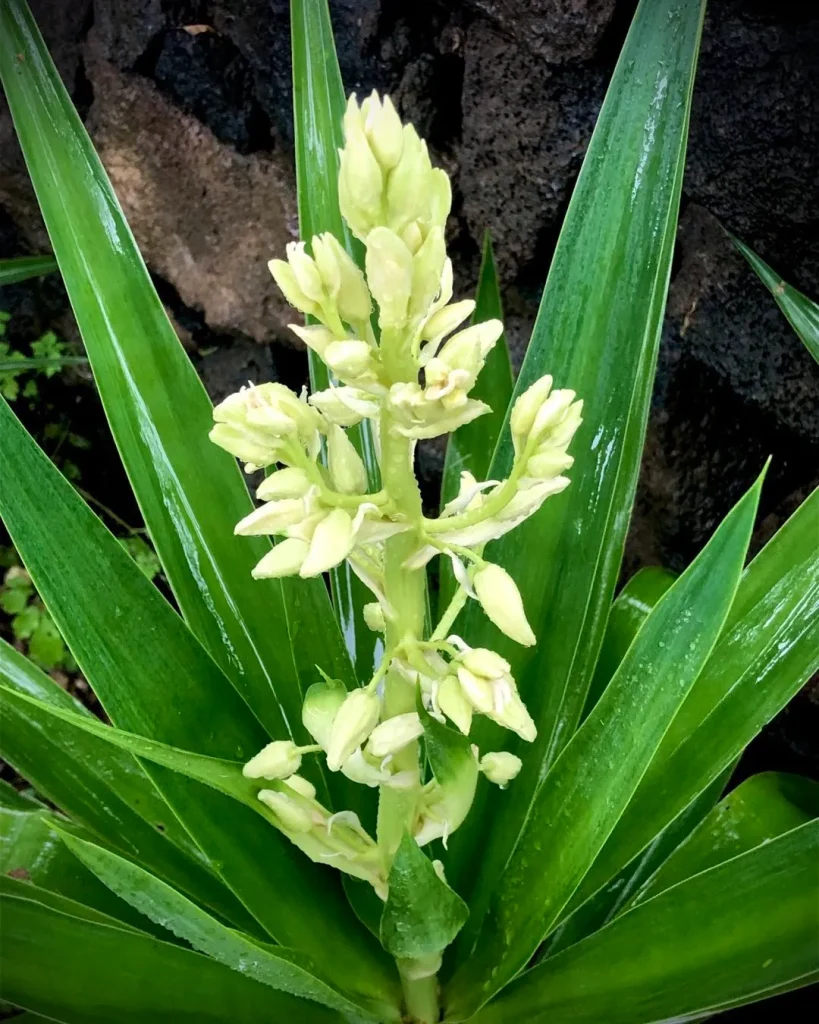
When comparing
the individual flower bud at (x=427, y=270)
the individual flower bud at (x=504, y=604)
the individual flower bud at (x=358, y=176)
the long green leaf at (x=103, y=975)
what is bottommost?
the long green leaf at (x=103, y=975)

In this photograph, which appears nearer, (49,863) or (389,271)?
(389,271)

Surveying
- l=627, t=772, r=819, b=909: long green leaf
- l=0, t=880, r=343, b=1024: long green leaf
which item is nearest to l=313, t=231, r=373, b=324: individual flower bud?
l=0, t=880, r=343, b=1024: long green leaf

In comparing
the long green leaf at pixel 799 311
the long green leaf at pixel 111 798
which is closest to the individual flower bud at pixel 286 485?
the long green leaf at pixel 111 798

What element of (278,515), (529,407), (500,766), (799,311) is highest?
(799,311)

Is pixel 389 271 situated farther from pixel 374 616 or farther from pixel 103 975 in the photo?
pixel 103 975

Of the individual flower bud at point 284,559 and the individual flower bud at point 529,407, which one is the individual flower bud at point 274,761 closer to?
the individual flower bud at point 284,559

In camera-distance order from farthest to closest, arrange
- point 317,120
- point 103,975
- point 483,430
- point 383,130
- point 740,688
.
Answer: point 483,430 → point 317,120 → point 740,688 → point 103,975 → point 383,130

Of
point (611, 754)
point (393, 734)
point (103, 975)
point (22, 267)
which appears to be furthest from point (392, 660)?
point (22, 267)
